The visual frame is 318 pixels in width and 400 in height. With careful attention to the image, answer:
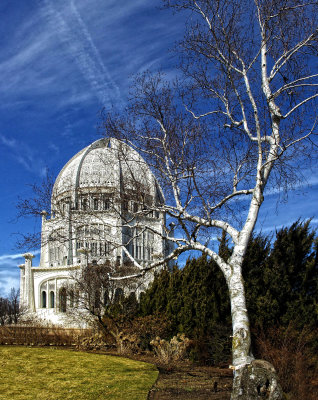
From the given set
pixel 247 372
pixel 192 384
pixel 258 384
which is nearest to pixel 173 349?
pixel 192 384

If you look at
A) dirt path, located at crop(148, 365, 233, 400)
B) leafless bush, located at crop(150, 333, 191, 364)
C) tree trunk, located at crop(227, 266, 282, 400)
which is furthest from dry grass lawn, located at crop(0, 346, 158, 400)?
tree trunk, located at crop(227, 266, 282, 400)

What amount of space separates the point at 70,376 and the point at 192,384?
3.23 metres

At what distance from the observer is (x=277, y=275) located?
12797 millimetres

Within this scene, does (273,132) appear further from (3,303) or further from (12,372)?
(3,303)

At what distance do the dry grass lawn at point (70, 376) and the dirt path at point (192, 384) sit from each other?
0.30 metres

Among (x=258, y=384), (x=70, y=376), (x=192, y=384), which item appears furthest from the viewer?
(x=70, y=376)

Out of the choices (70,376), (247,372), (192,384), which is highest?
(247,372)

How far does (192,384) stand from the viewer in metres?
9.99

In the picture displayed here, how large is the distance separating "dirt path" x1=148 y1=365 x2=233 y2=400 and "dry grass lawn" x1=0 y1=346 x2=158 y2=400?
0.97ft

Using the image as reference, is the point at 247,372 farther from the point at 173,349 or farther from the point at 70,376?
the point at 173,349

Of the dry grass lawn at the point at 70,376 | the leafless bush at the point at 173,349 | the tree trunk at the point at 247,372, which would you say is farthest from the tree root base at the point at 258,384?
the leafless bush at the point at 173,349

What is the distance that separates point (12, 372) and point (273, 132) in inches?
380

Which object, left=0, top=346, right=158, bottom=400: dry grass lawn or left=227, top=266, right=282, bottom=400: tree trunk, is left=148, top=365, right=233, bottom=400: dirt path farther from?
left=227, top=266, right=282, bottom=400: tree trunk

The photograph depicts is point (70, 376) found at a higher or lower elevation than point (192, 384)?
higher
